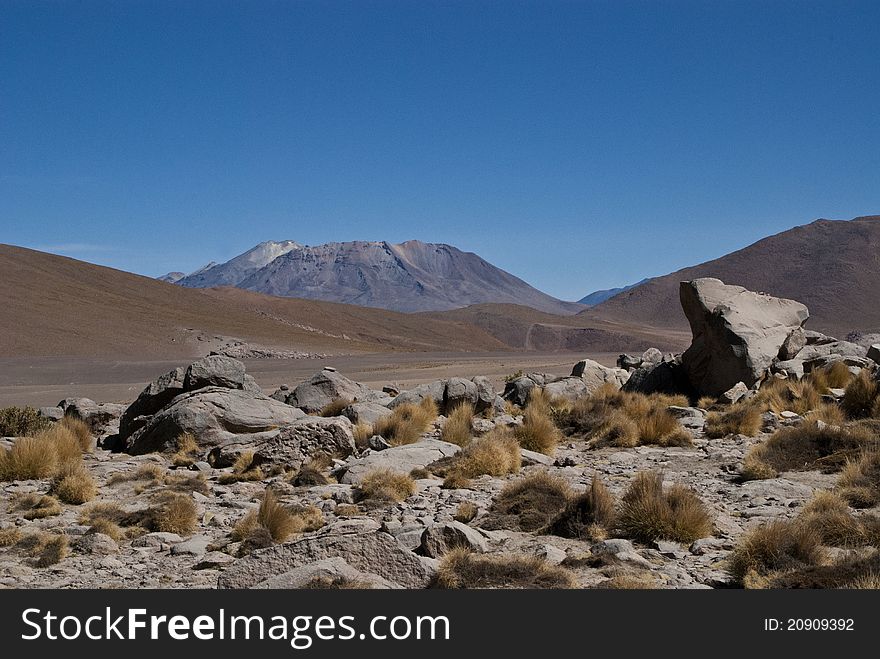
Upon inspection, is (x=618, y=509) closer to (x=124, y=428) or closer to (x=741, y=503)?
(x=741, y=503)

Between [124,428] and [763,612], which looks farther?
[124,428]

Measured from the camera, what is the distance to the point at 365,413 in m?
16.8

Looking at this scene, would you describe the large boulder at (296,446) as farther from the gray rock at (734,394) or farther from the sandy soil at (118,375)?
the sandy soil at (118,375)

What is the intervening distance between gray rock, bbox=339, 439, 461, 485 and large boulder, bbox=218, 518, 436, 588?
414 cm

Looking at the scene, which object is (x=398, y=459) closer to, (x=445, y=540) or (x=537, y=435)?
(x=537, y=435)

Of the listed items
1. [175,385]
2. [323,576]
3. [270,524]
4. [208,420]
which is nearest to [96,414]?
[175,385]

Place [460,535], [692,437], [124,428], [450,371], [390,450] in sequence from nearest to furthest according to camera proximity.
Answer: [460,535] < [390,450] < [692,437] < [124,428] < [450,371]

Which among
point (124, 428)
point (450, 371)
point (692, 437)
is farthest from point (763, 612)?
point (450, 371)

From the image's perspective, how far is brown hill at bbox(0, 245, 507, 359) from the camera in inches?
2694

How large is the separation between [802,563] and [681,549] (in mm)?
1186

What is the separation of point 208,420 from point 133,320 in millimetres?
70394

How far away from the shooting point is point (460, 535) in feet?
Answer: 24.7

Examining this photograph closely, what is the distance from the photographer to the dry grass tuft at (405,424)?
48.2ft

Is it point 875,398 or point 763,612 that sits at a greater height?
point 875,398
